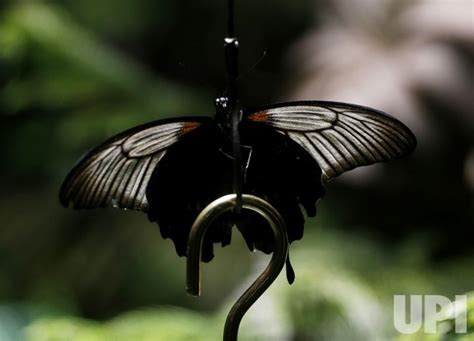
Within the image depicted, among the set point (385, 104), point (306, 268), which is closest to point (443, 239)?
point (385, 104)

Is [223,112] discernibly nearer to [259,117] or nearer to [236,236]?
[259,117]

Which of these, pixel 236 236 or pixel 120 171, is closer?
pixel 120 171

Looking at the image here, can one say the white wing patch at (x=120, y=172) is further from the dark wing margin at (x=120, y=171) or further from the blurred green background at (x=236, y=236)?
the blurred green background at (x=236, y=236)

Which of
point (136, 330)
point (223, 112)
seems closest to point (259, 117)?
point (223, 112)

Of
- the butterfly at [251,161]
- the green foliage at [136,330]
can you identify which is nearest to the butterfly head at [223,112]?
the butterfly at [251,161]

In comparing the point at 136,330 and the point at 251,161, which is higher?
the point at 251,161

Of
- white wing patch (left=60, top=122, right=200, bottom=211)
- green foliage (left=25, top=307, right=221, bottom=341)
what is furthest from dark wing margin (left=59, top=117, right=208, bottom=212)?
green foliage (left=25, top=307, right=221, bottom=341)
